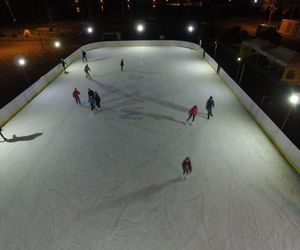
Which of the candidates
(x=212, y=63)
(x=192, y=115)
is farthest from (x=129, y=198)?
(x=212, y=63)

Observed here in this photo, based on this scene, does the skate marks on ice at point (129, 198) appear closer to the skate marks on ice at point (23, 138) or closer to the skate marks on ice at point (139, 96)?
the skate marks on ice at point (23, 138)

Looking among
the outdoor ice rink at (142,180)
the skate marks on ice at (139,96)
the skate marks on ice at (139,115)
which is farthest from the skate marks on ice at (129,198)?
the skate marks on ice at (139,96)

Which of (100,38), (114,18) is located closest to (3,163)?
(100,38)

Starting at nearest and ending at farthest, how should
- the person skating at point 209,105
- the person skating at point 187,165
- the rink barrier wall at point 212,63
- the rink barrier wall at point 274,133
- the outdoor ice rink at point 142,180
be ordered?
the outdoor ice rink at point 142,180, the person skating at point 187,165, the rink barrier wall at point 274,133, the person skating at point 209,105, the rink barrier wall at point 212,63

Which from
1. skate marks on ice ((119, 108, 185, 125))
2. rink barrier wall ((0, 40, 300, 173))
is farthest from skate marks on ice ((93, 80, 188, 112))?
rink barrier wall ((0, 40, 300, 173))

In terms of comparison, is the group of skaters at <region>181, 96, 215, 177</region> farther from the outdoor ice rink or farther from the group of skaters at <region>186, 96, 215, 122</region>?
the outdoor ice rink

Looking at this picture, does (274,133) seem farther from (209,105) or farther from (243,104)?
(243,104)

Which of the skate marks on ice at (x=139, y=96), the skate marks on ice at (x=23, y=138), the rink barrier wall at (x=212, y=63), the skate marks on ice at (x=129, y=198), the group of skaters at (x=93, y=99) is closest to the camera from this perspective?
the skate marks on ice at (x=129, y=198)

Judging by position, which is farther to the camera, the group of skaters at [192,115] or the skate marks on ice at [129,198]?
the group of skaters at [192,115]
